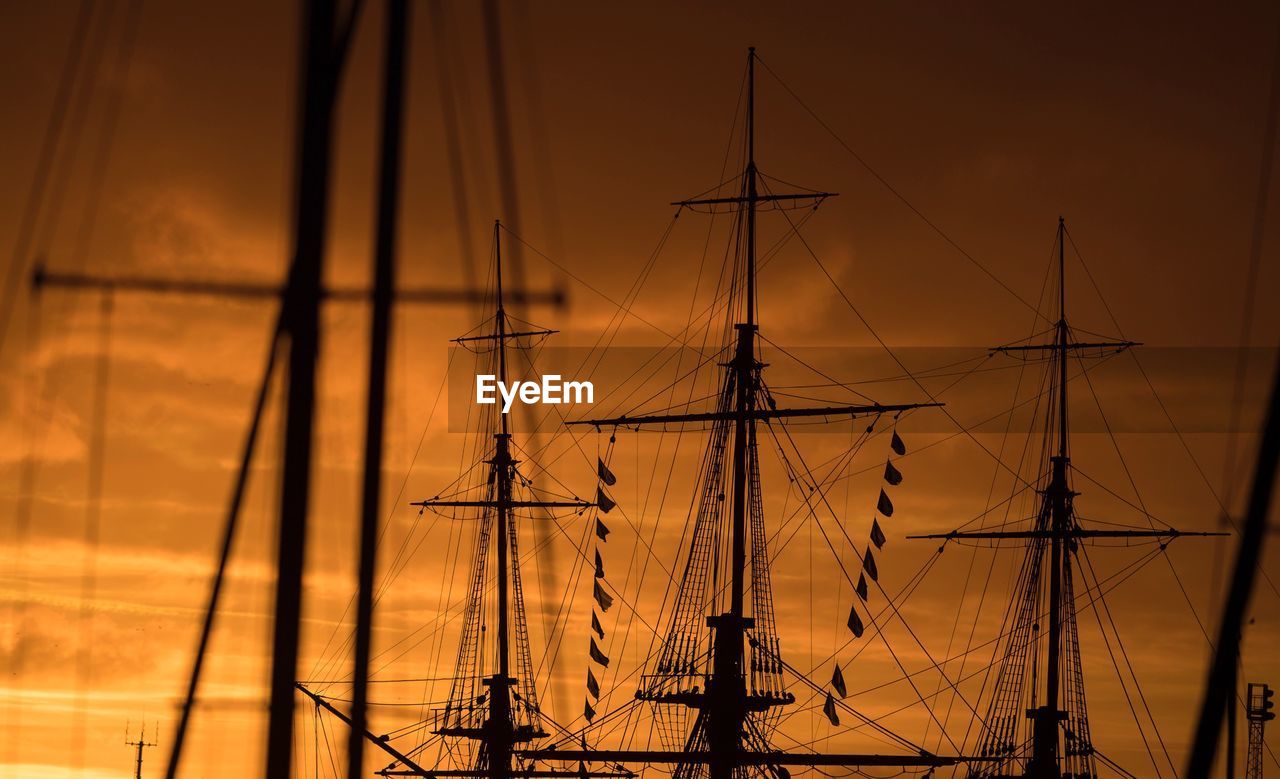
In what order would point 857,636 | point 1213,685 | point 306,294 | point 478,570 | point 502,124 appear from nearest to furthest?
point 1213,685
point 306,294
point 502,124
point 857,636
point 478,570

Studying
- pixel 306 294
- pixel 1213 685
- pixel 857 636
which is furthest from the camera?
pixel 857 636

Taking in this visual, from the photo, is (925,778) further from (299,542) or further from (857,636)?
(299,542)

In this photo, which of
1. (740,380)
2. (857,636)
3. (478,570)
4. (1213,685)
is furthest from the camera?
(478,570)

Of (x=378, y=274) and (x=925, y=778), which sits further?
(x=925, y=778)

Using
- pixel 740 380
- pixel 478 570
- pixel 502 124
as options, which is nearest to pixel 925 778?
pixel 740 380

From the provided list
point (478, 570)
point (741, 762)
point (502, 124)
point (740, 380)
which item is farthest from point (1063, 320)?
point (502, 124)

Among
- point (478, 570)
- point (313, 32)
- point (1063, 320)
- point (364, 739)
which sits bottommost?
point (364, 739)

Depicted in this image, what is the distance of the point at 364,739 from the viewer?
14.3 metres

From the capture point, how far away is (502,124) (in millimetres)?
15336

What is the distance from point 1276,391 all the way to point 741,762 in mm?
52282

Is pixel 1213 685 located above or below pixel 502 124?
below

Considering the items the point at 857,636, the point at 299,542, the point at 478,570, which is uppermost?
the point at 478,570

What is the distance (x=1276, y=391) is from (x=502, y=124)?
5.67 m

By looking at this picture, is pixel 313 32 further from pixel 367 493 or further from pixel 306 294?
pixel 367 493
